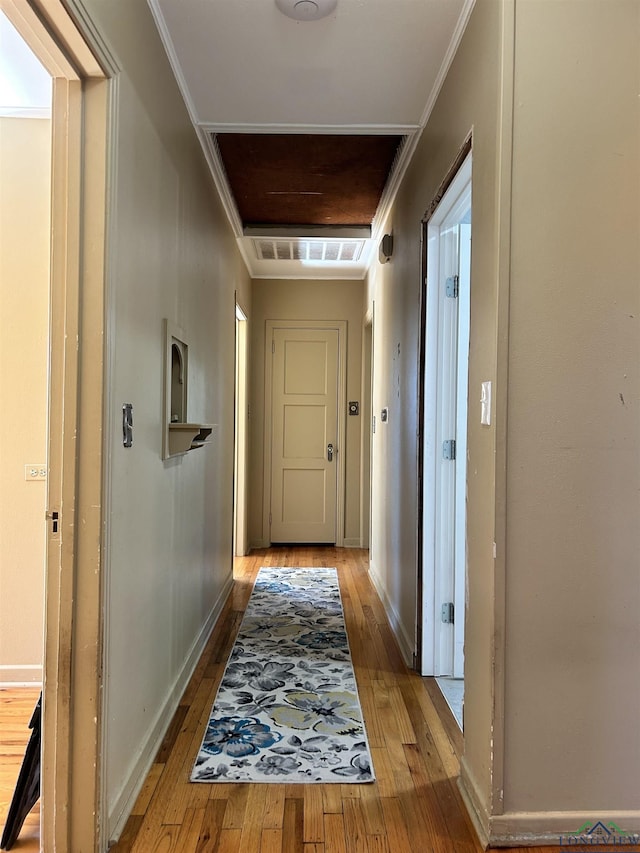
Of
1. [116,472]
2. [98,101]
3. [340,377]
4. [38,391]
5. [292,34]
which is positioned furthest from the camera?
[340,377]

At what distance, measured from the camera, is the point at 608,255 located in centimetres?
152

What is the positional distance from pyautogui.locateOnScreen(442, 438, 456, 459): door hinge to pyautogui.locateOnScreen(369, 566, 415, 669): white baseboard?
2.91 feet

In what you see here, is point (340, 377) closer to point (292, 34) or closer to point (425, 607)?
point (425, 607)

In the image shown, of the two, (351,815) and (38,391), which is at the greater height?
(38,391)

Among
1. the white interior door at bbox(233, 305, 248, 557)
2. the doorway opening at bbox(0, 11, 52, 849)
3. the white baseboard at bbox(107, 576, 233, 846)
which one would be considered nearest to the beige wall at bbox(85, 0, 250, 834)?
the white baseboard at bbox(107, 576, 233, 846)

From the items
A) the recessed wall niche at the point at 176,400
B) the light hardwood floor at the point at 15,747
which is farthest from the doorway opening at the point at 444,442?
the light hardwood floor at the point at 15,747

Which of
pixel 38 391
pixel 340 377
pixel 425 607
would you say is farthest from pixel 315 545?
pixel 38 391

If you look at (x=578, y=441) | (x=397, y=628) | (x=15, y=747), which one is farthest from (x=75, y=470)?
(x=397, y=628)

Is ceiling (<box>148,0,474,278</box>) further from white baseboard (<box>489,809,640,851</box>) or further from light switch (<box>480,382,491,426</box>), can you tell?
white baseboard (<box>489,809,640,851</box>)

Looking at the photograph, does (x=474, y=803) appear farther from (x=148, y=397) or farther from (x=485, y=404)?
(x=148, y=397)

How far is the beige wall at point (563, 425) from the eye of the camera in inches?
59.0

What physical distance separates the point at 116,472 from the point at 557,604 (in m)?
1.23

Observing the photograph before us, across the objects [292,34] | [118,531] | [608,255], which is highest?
[292,34]

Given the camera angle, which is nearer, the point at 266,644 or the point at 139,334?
the point at 139,334
